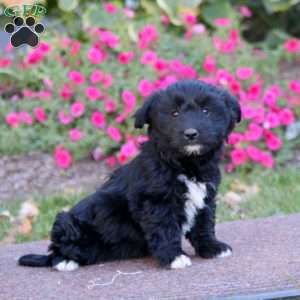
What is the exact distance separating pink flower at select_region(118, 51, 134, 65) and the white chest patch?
3830mm

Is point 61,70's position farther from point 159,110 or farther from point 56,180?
point 159,110

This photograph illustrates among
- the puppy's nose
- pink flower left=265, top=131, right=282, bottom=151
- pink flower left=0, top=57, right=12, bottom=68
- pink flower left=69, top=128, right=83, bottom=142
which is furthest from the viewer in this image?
pink flower left=0, top=57, right=12, bottom=68

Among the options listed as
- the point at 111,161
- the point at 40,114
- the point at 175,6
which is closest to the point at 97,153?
the point at 111,161

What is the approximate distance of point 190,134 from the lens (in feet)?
12.6

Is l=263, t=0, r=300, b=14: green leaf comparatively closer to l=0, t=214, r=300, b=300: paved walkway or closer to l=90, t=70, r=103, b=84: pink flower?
l=90, t=70, r=103, b=84: pink flower

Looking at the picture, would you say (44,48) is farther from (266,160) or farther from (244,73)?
(266,160)

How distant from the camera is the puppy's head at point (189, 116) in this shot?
3877mm

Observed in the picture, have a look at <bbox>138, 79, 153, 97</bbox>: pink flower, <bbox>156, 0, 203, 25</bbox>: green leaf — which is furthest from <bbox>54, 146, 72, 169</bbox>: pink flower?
<bbox>156, 0, 203, 25</bbox>: green leaf

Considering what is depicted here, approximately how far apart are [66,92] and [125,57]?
0.73 metres

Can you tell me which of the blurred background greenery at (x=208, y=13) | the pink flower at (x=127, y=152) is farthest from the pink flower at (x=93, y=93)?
the blurred background greenery at (x=208, y=13)

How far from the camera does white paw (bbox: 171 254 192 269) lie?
13.3 feet

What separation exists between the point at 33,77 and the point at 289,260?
4578mm

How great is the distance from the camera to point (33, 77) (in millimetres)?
7930

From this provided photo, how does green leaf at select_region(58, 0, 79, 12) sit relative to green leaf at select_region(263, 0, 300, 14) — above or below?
below
